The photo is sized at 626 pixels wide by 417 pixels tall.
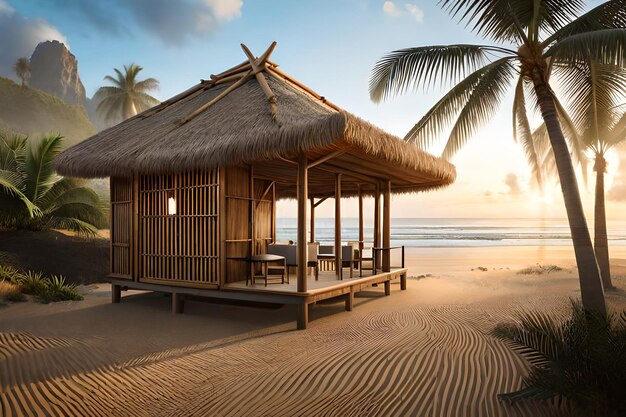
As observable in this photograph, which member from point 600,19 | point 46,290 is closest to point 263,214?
point 46,290

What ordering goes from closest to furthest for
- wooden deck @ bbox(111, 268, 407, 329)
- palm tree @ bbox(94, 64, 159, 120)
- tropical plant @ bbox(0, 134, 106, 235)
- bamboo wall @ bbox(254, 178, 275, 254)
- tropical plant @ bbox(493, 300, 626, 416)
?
tropical plant @ bbox(493, 300, 626, 416), wooden deck @ bbox(111, 268, 407, 329), bamboo wall @ bbox(254, 178, 275, 254), tropical plant @ bbox(0, 134, 106, 235), palm tree @ bbox(94, 64, 159, 120)

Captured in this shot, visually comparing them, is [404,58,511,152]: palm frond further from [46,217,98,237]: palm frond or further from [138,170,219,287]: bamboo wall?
[46,217,98,237]: palm frond

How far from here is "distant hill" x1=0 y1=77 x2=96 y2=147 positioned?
2110 inches

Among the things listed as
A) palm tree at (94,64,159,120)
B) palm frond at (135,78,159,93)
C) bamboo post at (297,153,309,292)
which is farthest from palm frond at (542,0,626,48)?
palm frond at (135,78,159,93)

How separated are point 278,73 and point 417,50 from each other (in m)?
3.22

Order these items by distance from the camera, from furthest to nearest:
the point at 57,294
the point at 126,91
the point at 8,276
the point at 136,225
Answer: the point at 126,91, the point at 8,276, the point at 57,294, the point at 136,225

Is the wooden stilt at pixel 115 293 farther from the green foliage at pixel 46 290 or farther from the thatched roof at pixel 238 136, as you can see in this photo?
the thatched roof at pixel 238 136

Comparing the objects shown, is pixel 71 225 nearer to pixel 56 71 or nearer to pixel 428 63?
pixel 428 63

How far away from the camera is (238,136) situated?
6520mm

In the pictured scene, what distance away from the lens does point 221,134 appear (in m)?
6.97

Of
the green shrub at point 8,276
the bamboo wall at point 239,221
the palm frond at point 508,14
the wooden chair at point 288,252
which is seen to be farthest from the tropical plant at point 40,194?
the palm frond at point 508,14

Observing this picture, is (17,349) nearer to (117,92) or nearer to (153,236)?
(153,236)

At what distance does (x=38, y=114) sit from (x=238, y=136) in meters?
62.3

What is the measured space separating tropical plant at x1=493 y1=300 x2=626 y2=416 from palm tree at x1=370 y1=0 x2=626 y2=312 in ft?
7.62
